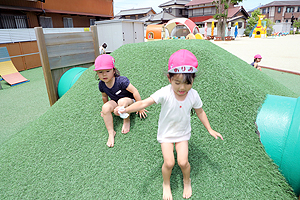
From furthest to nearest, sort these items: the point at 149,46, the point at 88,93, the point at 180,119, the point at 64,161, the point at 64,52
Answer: the point at 64,52, the point at 149,46, the point at 88,93, the point at 64,161, the point at 180,119

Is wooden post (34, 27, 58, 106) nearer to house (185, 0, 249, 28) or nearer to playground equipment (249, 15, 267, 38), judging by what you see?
playground equipment (249, 15, 267, 38)

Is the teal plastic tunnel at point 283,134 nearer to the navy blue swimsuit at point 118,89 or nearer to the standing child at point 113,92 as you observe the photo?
the standing child at point 113,92

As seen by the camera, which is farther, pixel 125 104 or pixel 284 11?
pixel 284 11

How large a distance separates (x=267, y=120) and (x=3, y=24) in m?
14.6

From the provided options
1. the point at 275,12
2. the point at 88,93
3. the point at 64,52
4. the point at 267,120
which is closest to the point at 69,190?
the point at 88,93

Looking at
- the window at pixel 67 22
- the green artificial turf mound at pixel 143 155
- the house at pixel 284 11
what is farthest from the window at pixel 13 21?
the house at pixel 284 11

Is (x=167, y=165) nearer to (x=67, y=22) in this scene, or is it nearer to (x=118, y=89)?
(x=118, y=89)

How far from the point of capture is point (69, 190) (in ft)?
6.35

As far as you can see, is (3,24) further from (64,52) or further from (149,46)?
(149,46)

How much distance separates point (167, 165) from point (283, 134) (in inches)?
47.6

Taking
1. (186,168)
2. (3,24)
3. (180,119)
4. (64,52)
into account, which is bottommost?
(186,168)

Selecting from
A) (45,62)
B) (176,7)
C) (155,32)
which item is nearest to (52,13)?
(155,32)

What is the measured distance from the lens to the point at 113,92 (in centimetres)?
240

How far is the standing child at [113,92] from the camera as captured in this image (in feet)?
7.32
